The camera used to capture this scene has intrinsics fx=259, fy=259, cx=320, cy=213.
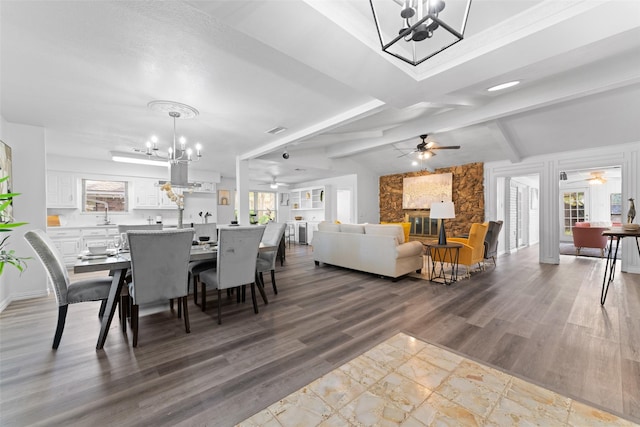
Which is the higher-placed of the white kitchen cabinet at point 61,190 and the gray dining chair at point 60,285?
the white kitchen cabinet at point 61,190

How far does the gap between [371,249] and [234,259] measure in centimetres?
253

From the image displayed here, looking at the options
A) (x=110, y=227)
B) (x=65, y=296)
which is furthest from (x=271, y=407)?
(x=110, y=227)

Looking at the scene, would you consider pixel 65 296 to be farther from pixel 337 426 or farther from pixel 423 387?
pixel 423 387

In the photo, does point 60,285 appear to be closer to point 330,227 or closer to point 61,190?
point 330,227

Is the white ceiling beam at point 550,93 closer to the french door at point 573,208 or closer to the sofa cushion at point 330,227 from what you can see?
the sofa cushion at point 330,227

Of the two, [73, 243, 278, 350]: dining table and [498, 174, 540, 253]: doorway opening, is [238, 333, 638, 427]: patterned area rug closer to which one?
[73, 243, 278, 350]: dining table

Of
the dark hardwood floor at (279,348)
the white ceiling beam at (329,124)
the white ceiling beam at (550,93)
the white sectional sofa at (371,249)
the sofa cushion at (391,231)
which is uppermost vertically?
the white ceiling beam at (550,93)

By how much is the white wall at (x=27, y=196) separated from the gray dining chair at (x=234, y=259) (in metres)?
2.81

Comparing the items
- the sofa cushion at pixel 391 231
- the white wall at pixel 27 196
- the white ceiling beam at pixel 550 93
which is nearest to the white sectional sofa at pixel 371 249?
the sofa cushion at pixel 391 231

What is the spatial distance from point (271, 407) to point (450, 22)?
303 cm

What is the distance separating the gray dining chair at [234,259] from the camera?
9.00ft

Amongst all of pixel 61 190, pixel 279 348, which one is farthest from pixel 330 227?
pixel 61 190

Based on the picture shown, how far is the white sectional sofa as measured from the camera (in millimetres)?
4305

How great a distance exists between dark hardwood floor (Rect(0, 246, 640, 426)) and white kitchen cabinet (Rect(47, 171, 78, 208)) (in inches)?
127
